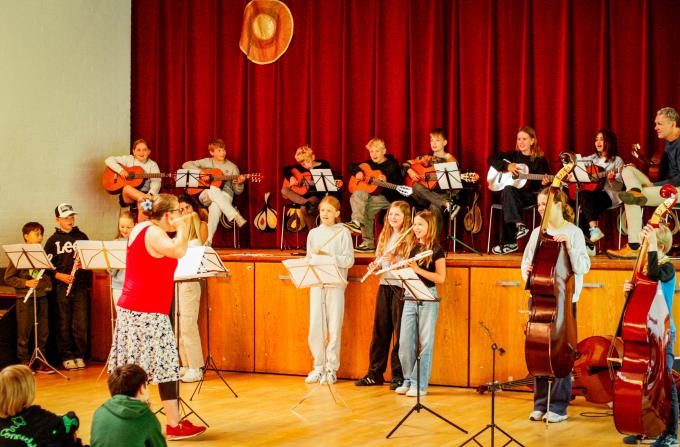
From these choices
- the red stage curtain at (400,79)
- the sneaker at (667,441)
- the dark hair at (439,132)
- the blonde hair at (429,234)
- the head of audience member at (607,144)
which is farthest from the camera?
the dark hair at (439,132)

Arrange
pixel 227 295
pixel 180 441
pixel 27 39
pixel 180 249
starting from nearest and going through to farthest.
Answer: pixel 180 249 → pixel 180 441 → pixel 227 295 → pixel 27 39

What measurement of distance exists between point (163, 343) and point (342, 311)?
9.09 ft

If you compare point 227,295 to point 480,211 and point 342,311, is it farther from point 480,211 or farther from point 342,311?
point 480,211

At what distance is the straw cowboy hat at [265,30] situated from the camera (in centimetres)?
1111

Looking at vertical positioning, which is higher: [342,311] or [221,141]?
[221,141]

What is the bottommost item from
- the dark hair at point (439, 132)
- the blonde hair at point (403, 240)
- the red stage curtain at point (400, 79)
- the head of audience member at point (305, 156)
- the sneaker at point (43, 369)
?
the sneaker at point (43, 369)

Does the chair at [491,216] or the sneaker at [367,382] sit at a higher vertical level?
the chair at [491,216]

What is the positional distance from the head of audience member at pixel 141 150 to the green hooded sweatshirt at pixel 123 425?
7.07m

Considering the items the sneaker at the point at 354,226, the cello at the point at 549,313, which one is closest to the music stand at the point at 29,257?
the sneaker at the point at 354,226

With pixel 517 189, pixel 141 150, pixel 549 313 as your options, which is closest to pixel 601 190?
pixel 517 189

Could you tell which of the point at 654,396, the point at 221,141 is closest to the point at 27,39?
the point at 221,141

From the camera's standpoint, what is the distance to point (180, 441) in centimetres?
597

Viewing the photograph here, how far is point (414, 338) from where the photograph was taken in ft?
25.1

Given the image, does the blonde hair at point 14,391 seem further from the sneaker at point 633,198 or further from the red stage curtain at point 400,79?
the red stage curtain at point 400,79
